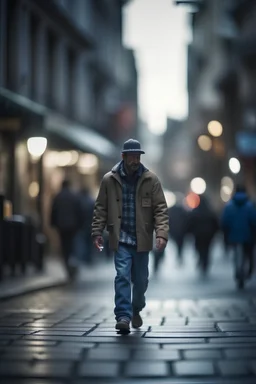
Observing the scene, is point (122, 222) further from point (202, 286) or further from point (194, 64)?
point (194, 64)

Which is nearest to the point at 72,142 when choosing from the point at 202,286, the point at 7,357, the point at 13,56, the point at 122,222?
the point at 13,56

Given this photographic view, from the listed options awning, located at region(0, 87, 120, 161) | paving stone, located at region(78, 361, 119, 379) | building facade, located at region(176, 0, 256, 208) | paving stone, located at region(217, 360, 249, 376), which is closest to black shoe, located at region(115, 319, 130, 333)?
paving stone, located at region(78, 361, 119, 379)

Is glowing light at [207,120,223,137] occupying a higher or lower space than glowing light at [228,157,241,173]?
higher

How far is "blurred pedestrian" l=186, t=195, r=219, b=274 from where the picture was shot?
70.6ft

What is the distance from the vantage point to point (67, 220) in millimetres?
18656

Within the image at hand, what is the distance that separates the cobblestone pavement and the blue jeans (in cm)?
25

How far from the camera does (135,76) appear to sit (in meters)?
97.1

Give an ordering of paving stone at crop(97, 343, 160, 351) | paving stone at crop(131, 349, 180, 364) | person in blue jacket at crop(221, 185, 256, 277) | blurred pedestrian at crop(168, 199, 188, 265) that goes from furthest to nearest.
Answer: blurred pedestrian at crop(168, 199, 188, 265) → person in blue jacket at crop(221, 185, 256, 277) → paving stone at crop(97, 343, 160, 351) → paving stone at crop(131, 349, 180, 364)

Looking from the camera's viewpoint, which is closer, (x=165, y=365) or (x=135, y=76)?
(x=165, y=365)

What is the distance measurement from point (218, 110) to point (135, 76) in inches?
1680

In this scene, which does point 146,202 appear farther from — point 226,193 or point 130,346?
point 226,193

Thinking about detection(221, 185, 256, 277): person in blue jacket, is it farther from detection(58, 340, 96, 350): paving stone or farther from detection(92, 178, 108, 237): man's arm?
detection(58, 340, 96, 350): paving stone

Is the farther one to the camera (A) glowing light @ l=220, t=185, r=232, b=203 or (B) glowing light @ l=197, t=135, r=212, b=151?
(A) glowing light @ l=220, t=185, r=232, b=203

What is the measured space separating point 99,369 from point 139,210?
8.53 feet
